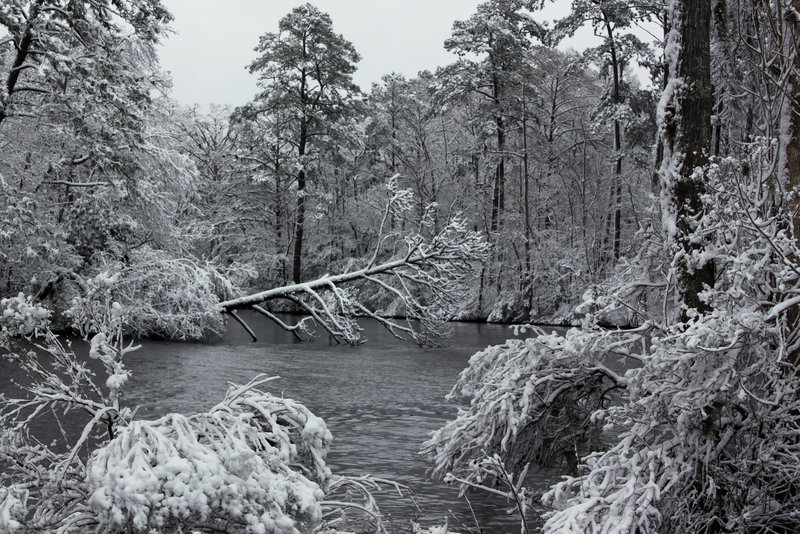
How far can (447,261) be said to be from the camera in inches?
571

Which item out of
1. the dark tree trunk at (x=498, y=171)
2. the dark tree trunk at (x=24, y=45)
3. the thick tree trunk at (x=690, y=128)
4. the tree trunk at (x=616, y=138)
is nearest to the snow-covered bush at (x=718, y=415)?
the thick tree trunk at (x=690, y=128)

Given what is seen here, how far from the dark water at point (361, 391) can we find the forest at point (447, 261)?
1.26 feet

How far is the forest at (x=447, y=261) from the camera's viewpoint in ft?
12.3

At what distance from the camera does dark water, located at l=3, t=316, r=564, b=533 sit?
267 inches

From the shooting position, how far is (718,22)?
285 inches

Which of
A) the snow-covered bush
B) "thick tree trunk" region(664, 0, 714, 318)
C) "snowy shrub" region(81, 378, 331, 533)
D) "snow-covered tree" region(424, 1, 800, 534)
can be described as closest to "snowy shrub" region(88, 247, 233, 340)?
"snow-covered tree" region(424, 1, 800, 534)

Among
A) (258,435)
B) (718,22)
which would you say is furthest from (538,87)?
(258,435)

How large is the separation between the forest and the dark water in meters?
0.39

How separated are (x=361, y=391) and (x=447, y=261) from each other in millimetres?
3383

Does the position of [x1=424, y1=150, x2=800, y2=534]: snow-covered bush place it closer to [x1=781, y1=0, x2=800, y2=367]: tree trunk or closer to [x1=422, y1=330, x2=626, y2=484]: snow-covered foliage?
[x1=781, y1=0, x2=800, y2=367]: tree trunk

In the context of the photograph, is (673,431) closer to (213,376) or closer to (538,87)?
(213,376)

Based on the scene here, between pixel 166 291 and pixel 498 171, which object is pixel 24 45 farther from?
pixel 498 171

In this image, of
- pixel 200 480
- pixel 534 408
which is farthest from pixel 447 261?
pixel 200 480

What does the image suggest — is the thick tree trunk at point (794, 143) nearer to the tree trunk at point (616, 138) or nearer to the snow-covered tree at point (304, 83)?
the tree trunk at point (616, 138)
